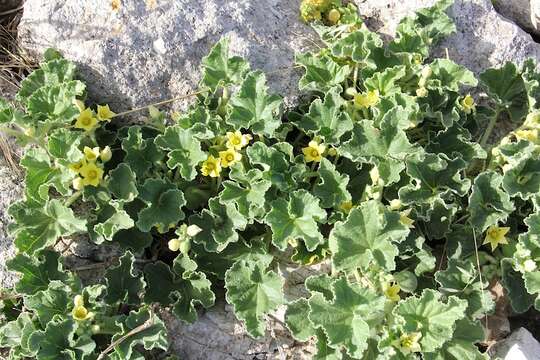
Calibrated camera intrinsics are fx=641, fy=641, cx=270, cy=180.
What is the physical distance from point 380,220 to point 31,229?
2.21 meters

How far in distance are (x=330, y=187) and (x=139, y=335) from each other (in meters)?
1.53

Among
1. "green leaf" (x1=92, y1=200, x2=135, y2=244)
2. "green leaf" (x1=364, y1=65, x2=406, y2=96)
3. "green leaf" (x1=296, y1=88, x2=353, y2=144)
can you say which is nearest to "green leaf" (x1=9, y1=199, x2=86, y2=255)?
"green leaf" (x1=92, y1=200, x2=135, y2=244)

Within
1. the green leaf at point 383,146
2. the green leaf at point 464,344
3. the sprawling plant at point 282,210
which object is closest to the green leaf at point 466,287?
the sprawling plant at point 282,210

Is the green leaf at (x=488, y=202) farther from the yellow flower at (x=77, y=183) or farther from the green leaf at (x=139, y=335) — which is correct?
the yellow flower at (x=77, y=183)

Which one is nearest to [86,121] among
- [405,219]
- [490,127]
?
[405,219]

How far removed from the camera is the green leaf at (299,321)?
13.2 ft

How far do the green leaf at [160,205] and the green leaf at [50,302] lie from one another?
2.09ft

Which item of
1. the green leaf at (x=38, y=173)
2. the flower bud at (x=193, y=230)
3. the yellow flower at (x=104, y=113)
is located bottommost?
the flower bud at (x=193, y=230)

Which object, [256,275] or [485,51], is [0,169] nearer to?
[256,275]

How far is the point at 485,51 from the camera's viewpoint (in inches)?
197

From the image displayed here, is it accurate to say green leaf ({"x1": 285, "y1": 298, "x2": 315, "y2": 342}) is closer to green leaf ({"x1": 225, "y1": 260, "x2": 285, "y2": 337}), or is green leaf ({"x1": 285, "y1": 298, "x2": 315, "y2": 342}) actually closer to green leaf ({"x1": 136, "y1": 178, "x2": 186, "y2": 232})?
green leaf ({"x1": 225, "y1": 260, "x2": 285, "y2": 337})

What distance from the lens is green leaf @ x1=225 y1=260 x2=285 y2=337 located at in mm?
4004

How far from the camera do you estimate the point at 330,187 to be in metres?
4.25

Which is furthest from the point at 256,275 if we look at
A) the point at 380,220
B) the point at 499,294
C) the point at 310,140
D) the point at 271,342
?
the point at 499,294
